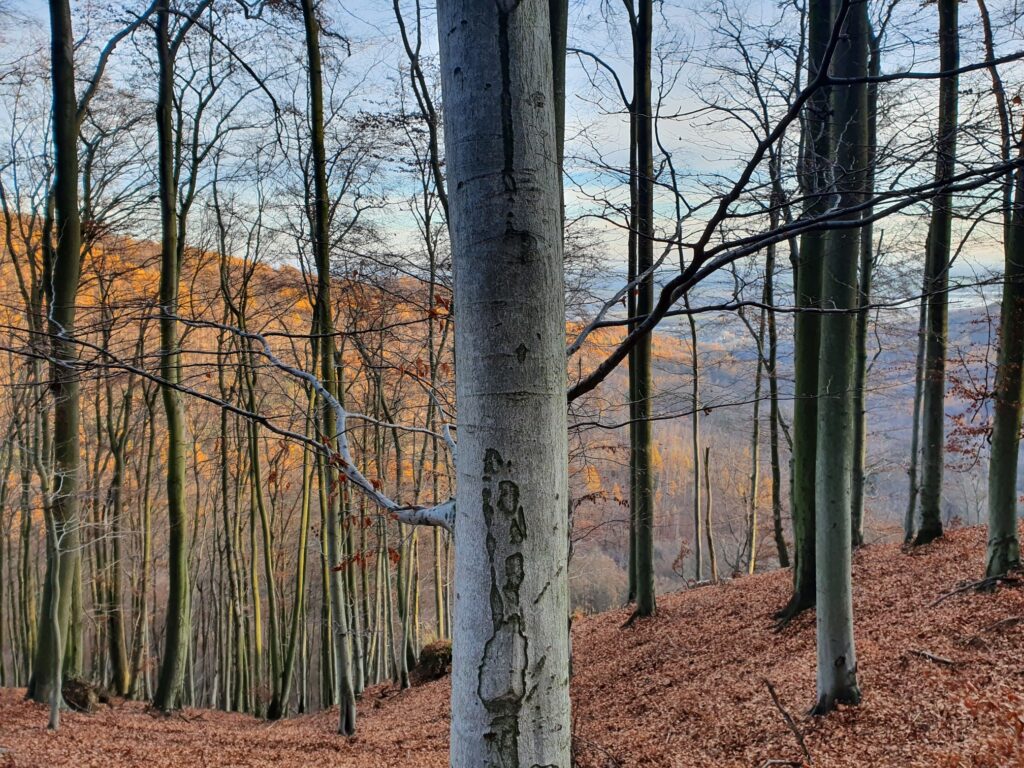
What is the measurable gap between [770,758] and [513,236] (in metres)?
4.82

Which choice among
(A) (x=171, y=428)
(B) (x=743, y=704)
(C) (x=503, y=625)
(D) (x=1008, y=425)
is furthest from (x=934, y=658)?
(A) (x=171, y=428)

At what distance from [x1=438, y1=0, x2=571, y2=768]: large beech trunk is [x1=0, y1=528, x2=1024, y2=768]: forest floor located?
316cm

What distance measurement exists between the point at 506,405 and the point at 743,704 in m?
5.91

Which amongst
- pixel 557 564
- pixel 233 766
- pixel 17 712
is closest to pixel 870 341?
pixel 233 766

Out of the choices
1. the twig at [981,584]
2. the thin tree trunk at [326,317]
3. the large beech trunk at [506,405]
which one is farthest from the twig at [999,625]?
the thin tree trunk at [326,317]

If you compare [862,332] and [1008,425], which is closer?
[1008,425]

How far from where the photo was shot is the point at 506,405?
1.04 m

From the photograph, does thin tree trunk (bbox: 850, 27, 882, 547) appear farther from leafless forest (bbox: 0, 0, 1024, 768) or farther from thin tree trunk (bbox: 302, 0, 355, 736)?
thin tree trunk (bbox: 302, 0, 355, 736)

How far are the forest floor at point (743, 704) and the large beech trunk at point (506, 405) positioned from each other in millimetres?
3156

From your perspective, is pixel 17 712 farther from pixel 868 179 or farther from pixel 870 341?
pixel 870 341

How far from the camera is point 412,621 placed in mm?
17219

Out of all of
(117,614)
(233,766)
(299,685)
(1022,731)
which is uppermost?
(1022,731)

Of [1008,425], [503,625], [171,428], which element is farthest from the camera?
[171,428]

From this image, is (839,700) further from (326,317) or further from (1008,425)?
(326,317)
